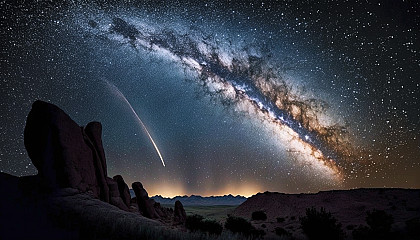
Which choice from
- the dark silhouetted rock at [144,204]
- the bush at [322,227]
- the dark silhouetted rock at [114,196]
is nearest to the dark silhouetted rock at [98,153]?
the dark silhouetted rock at [114,196]

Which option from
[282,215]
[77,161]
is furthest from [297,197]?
[77,161]

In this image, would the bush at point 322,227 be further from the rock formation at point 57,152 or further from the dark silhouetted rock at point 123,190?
the dark silhouetted rock at point 123,190

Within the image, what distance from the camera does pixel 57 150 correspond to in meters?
20.7

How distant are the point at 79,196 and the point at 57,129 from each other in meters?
6.19

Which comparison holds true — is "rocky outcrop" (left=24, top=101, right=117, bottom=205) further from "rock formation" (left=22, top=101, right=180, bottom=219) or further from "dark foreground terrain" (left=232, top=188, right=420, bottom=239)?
"dark foreground terrain" (left=232, top=188, right=420, bottom=239)

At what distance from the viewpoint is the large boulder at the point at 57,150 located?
19922mm

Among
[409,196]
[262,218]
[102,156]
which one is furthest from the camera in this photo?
[409,196]

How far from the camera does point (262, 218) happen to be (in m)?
55.0

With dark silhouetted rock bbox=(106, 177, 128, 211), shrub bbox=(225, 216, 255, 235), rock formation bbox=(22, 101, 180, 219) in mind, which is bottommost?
shrub bbox=(225, 216, 255, 235)

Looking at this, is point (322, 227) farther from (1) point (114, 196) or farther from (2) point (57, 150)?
(2) point (57, 150)

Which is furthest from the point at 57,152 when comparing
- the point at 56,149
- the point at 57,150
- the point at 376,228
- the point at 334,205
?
the point at 334,205

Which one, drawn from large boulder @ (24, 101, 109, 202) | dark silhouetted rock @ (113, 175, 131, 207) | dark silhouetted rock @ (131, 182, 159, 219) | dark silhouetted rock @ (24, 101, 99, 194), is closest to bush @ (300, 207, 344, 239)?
large boulder @ (24, 101, 109, 202)

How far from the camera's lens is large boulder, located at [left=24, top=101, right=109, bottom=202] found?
65.4 feet

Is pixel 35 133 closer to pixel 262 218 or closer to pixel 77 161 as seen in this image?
pixel 77 161
